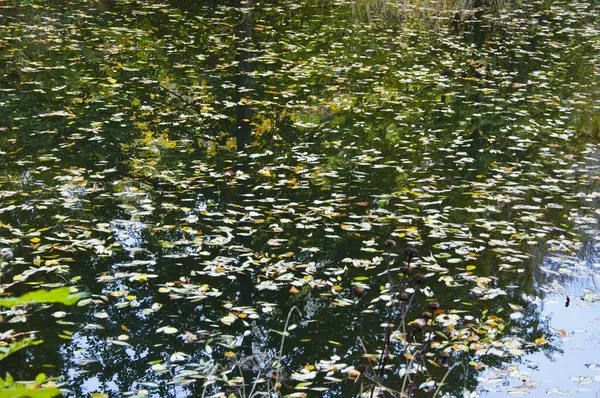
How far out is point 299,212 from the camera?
588 centimetres

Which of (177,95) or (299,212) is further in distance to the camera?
(177,95)

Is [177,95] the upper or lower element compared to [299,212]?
upper

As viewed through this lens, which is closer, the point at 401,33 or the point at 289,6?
the point at 401,33

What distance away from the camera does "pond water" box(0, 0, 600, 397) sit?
3.94 meters

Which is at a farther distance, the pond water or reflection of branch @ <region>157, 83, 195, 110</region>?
reflection of branch @ <region>157, 83, 195, 110</region>

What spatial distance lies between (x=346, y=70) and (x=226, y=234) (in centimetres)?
555

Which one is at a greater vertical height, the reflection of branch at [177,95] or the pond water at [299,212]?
the reflection of branch at [177,95]

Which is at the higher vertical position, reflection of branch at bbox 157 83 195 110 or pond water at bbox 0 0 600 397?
reflection of branch at bbox 157 83 195 110

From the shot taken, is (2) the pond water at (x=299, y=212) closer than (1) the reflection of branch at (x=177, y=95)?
Yes

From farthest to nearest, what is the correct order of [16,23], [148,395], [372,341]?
[16,23]
[372,341]
[148,395]

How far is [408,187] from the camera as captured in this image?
648cm

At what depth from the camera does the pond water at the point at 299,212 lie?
12.9 feet

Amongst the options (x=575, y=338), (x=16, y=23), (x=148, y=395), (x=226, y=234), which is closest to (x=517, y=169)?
(x=575, y=338)

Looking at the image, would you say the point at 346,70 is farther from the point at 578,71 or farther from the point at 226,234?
the point at 226,234
